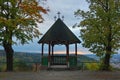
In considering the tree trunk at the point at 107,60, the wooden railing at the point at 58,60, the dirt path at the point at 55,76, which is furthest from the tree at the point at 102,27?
the dirt path at the point at 55,76

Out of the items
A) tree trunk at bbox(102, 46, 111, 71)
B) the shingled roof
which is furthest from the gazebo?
tree trunk at bbox(102, 46, 111, 71)

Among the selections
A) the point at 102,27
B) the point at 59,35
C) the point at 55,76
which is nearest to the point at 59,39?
the point at 59,35

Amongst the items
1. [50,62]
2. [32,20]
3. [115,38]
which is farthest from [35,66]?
[115,38]

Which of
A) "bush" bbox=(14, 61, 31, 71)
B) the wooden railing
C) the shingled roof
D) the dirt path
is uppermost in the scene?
the shingled roof

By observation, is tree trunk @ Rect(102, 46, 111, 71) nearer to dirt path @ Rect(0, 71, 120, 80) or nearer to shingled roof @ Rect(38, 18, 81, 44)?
shingled roof @ Rect(38, 18, 81, 44)

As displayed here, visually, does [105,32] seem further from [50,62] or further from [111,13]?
[50,62]

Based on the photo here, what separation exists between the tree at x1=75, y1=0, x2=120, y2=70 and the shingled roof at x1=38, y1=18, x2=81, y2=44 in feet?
5.91

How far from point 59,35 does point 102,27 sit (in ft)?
16.6

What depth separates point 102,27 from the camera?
4075 cm

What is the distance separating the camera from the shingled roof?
42.7m

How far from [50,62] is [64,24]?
4.65 meters

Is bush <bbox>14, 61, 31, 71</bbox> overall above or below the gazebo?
below

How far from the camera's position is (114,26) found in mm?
40312

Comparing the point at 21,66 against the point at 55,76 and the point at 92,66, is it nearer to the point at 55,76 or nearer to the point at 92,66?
the point at 92,66
